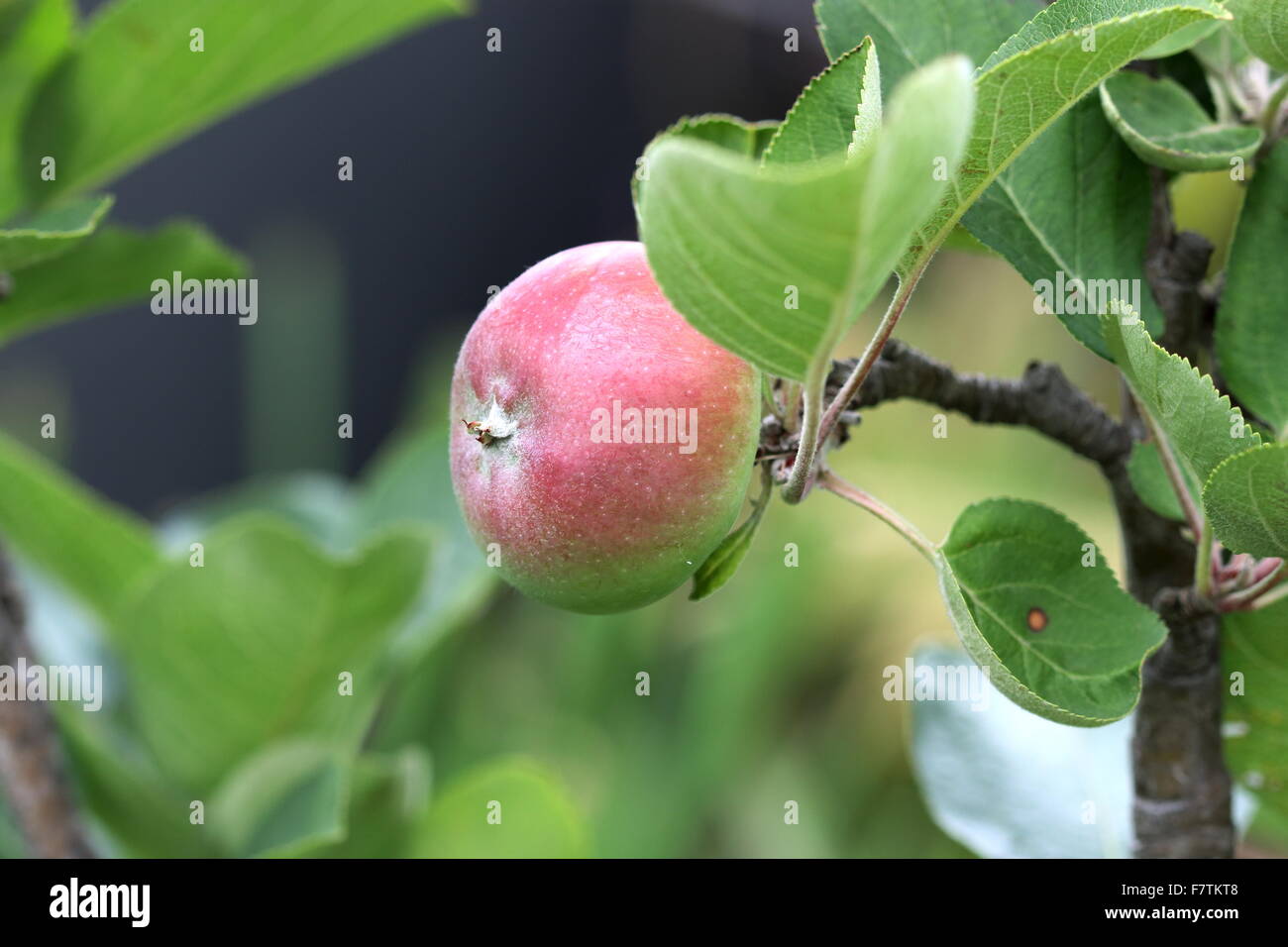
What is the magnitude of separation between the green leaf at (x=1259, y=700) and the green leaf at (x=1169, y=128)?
0.50 feet

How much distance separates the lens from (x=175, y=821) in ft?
1.90

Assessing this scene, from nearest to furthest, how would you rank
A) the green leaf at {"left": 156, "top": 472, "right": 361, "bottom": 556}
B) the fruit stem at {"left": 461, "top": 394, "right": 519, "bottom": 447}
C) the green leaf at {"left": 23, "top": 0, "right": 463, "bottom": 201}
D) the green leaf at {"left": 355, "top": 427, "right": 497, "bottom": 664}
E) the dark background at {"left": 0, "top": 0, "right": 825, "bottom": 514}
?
1. the fruit stem at {"left": 461, "top": 394, "right": 519, "bottom": 447}
2. the green leaf at {"left": 23, "top": 0, "right": 463, "bottom": 201}
3. the green leaf at {"left": 355, "top": 427, "right": 497, "bottom": 664}
4. the green leaf at {"left": 156, "top": 472, "right": 361, "bottom": 556}
5. the dark background at {"left": 0, "top": 0, "right": 825, "bottom": 514}

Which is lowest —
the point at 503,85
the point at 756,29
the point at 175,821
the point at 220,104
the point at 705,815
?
the point at 705,815

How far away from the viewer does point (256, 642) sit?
58 centimetres

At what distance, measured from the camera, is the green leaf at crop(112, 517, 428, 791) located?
0.57 metres

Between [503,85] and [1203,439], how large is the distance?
2.50 m

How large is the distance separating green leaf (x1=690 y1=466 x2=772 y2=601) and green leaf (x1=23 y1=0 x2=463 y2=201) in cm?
29

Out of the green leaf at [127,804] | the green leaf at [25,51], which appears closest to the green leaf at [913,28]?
the green leaf at [25,51]

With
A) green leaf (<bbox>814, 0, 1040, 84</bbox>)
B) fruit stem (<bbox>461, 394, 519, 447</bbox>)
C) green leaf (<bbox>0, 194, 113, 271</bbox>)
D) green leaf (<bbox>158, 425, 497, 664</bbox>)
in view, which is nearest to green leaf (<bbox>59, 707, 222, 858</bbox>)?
green leaf (<bbox>158, 425, 497, 664</bbox>)

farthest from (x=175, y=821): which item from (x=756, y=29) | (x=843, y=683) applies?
(x=756, y=29)

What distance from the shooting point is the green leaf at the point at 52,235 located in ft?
1.26
